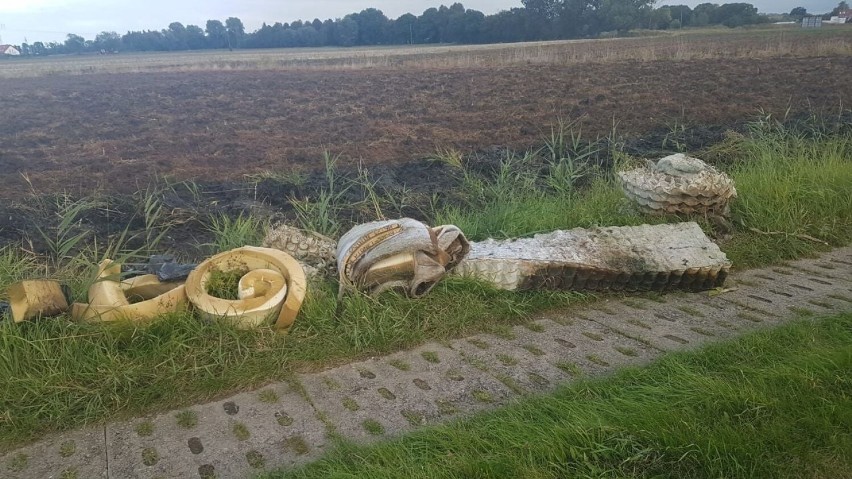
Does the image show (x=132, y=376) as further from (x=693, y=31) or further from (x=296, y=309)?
(x=693, y=31)

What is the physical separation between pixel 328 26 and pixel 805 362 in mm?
16115

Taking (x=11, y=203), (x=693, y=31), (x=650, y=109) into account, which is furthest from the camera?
(x=693, y=31)

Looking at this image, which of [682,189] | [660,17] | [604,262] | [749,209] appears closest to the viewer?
[604,262]

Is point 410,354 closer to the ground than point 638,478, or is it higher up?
closer to the ground

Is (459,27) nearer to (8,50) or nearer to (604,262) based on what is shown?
(8,50)

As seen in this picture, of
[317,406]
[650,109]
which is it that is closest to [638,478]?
[317,406]

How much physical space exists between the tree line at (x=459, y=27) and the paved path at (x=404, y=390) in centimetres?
1201

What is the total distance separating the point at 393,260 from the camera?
3379 mm

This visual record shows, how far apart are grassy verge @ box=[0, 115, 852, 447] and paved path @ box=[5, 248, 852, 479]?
11 cm

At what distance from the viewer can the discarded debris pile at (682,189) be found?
14.4 ft

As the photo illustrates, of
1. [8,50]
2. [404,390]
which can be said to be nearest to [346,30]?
[8,50]

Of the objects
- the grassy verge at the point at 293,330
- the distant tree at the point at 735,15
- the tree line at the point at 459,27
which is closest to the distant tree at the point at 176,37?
the tree line at the point at 459,27

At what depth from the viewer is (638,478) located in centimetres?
186

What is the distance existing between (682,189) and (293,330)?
2.80 metres
